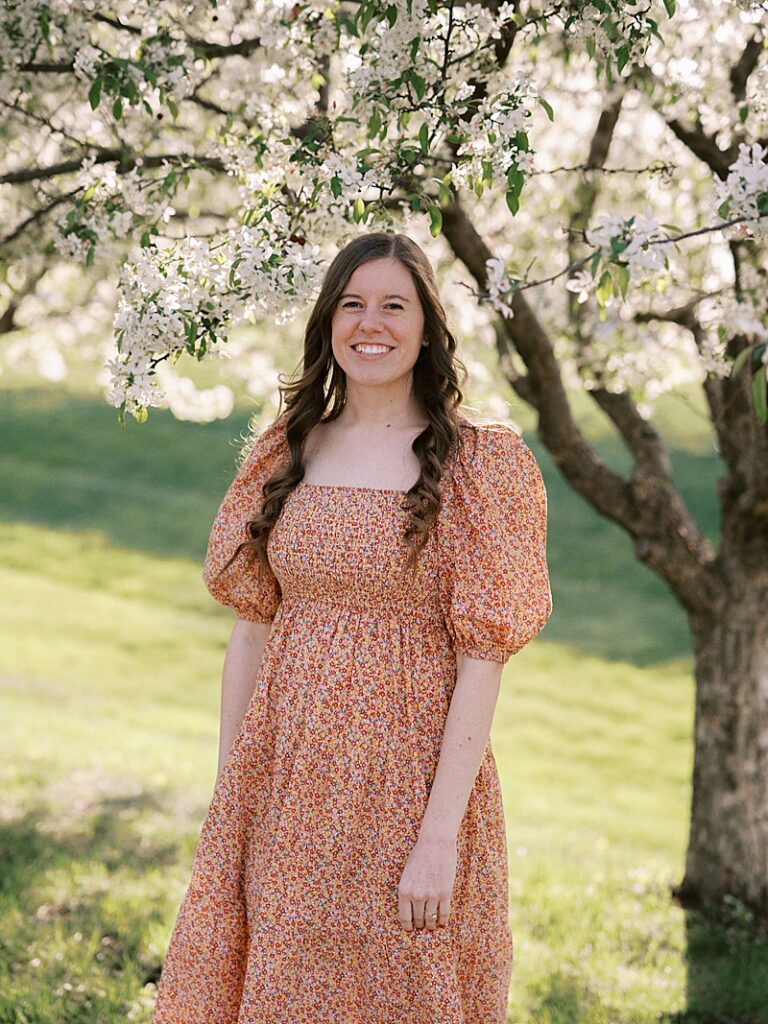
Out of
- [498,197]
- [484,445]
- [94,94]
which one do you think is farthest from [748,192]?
[498,197]

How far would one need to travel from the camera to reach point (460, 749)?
2.74 meters

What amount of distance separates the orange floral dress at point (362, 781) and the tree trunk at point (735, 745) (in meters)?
2.90

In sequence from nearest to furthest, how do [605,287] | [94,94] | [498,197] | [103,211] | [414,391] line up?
1. [605,287]
2. [414,391]
3. [94,94]
4. [103,211]
5. [498,197]

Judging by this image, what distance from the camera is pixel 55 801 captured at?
7188 millimetres

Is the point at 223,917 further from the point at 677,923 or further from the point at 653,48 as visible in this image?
the point at 653,48

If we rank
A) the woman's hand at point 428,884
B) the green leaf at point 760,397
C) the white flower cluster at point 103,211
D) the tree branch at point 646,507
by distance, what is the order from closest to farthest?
the green leaf at point 760,397 < the woman's hand at point 428,884 < the white flower cluster at point 103,211 < the tree branch at point 646,507

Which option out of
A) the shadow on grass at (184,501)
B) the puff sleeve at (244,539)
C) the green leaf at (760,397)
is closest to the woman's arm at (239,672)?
the puff sleeve at (244,539)

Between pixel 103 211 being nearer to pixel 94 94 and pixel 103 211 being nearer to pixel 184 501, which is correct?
pixel 94 94

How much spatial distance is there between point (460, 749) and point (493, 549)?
19.2 inches

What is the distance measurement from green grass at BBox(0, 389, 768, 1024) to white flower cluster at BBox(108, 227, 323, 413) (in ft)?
7.81

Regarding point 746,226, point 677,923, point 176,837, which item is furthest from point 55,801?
point 746,226

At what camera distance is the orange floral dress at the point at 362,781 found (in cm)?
277

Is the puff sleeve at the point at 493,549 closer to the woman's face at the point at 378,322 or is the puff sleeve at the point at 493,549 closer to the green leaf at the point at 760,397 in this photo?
the woman's face at the point at 378,322

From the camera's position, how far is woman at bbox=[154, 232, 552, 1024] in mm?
2748
